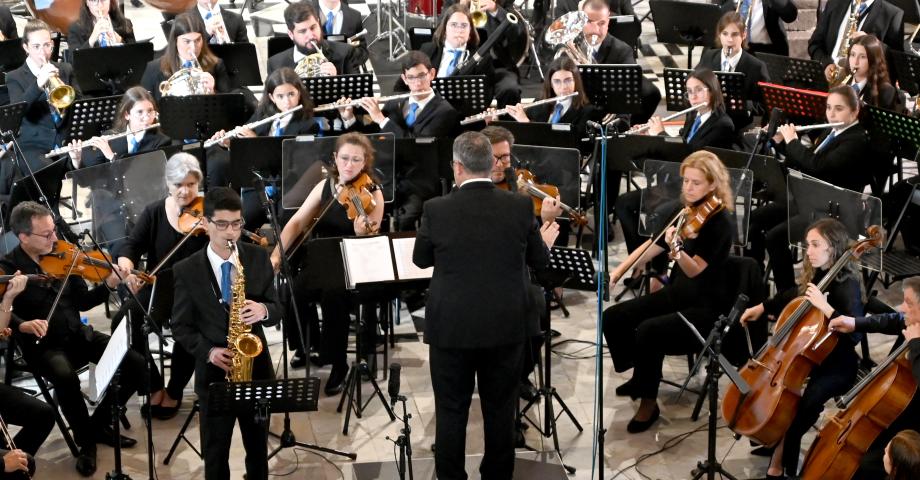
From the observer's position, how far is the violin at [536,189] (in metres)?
6.70

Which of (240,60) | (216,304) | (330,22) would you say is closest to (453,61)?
(330,22)

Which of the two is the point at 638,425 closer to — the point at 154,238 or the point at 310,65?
the point at 154,238

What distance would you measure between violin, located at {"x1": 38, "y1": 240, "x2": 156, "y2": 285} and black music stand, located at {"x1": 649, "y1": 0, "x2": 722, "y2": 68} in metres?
5.14

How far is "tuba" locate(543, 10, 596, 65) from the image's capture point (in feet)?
29.2

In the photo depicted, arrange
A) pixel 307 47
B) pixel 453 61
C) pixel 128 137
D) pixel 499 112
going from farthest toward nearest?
pixel 453 61 → pixel 307 47 → pixel 499 112 → pixel 128 137

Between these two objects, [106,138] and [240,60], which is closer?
[106,138]

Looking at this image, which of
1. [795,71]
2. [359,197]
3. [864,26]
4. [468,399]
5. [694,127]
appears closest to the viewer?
[468,399]

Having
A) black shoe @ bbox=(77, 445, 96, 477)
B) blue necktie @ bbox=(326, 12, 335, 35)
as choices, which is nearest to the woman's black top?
black shoe @ bbox=(77, 445, 96, 477)

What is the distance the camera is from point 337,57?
9008mm

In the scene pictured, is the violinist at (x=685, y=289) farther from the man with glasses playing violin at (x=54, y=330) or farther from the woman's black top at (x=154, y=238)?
the man with glasses playing violin at (x=54, y=330)

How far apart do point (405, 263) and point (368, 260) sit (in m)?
0.17

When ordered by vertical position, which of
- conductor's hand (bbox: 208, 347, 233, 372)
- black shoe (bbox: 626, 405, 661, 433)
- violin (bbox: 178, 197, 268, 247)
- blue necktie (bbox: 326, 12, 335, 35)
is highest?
blue necktie (bbox: 326, 12, 335, 35)

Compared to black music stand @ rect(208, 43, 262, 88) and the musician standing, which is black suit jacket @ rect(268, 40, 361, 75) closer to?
black music stand @ rect(208, 43, 262, 88)

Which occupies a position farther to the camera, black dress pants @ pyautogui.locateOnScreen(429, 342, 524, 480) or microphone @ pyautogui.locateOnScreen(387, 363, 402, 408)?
black dress pants @ pyautogui.locateOnScreen(429, 342, 524, 480)
